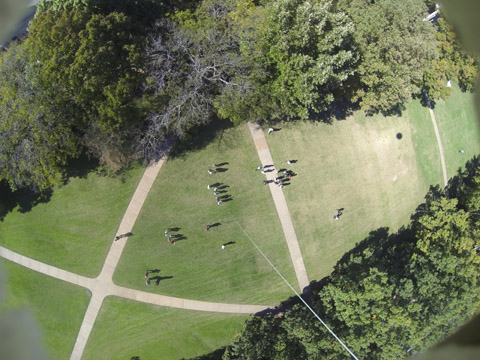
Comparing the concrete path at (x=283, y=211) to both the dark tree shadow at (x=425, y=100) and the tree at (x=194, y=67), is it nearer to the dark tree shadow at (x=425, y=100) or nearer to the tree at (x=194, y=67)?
the tree at (x=194, y=67)

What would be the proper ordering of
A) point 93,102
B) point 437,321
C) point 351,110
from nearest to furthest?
point 93,102, point 437,321, point 351,110

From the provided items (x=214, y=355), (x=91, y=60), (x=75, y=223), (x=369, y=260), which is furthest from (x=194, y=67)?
(x=214, y=355)

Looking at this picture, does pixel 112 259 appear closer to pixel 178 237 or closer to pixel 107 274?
pixel 107 274

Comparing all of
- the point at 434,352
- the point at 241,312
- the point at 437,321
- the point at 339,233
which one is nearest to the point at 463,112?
the point at 339,233

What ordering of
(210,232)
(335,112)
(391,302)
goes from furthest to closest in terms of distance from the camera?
(335,112) → (210,232) → (391,302)

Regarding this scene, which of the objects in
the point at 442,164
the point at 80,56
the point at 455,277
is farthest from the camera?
the point at 442,164

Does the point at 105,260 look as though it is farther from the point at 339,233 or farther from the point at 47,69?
the point at 339,233
